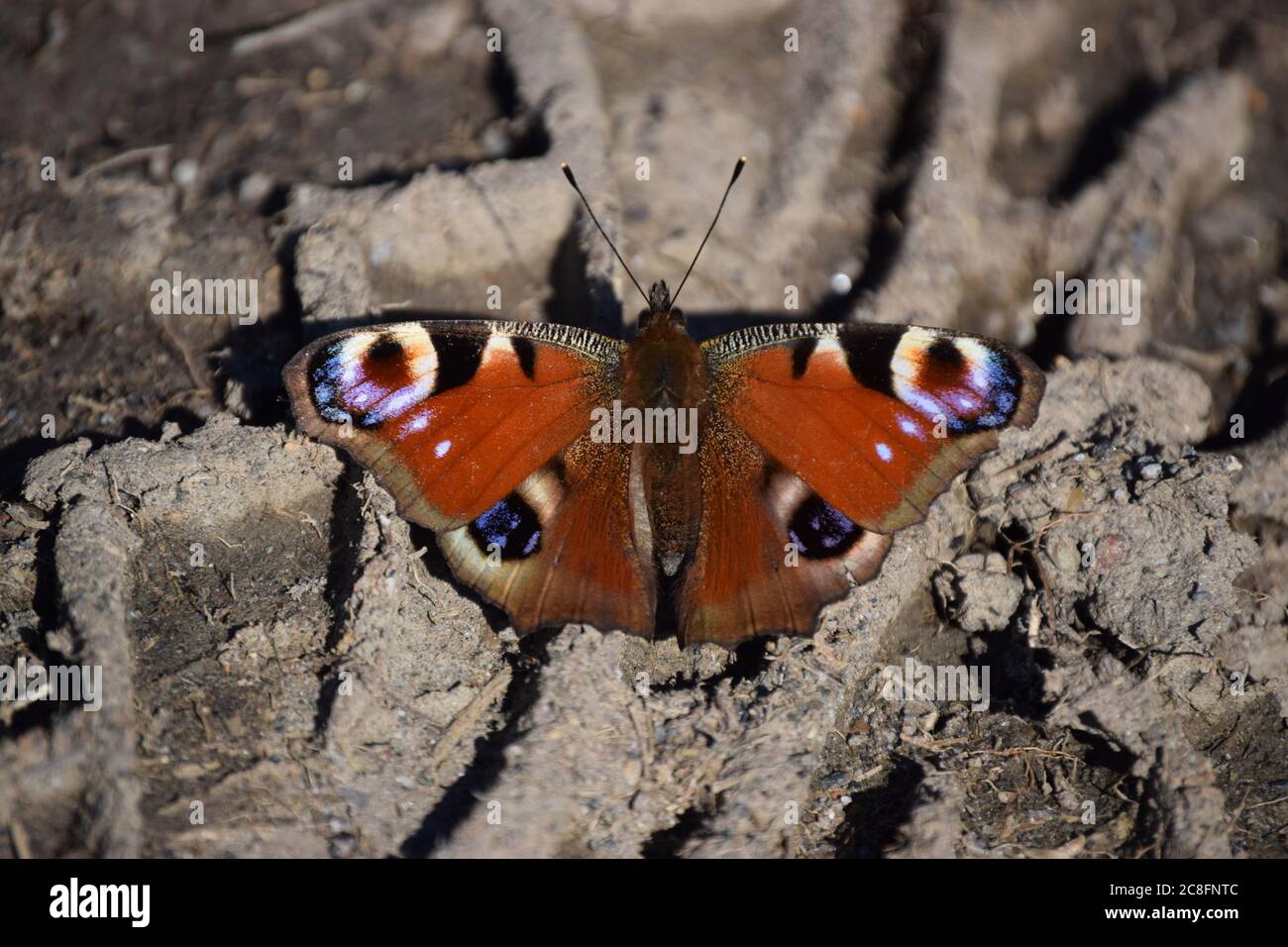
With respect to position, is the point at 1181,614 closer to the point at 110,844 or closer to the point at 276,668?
the point at 276,668

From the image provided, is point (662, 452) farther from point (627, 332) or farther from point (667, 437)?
point (627, 332)

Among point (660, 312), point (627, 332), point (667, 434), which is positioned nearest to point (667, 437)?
point (667, 434)

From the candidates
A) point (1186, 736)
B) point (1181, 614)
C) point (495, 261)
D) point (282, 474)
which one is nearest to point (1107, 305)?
point (1181, 614)

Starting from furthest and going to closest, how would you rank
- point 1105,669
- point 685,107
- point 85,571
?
point 685,107, point 1105,669, point 85,571

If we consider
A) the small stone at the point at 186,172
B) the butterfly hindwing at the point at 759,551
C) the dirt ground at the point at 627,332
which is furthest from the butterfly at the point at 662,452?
the small stone at the point at 186,172

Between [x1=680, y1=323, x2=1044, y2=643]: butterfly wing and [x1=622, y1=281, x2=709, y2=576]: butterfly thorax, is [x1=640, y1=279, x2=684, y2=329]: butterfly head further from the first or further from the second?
[x1=680, y1=323, x2=1044, y2=643]: butterfly wing

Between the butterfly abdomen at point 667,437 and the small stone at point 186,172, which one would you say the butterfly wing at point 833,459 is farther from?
the small stone at point 186,172

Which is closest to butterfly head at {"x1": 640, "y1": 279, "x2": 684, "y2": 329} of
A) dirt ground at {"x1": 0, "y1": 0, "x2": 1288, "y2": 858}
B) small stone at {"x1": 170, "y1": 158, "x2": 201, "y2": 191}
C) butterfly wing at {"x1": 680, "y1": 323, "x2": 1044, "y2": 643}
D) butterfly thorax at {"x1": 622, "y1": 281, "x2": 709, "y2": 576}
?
butterfly thorax at {"x1": 622, "y1": 281, "x2": 709, "y2": 576}
